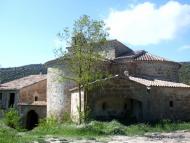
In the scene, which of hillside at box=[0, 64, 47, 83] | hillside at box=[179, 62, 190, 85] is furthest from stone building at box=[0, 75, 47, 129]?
hillside at box=[179, 62, 190, 85]

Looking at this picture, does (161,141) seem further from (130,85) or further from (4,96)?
(4,96)

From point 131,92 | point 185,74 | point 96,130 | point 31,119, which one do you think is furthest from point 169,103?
point 185,74

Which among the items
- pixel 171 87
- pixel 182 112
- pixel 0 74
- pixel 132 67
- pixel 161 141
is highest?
pixel 0 74

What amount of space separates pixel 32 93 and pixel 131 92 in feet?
54.2

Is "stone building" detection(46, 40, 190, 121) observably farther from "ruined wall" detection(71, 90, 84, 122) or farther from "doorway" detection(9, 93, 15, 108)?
"doorway" detection(9, 93, 15, 108)

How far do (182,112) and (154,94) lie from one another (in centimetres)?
324

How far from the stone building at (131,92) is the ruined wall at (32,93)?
29.4ft

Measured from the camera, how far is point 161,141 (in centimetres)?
1630

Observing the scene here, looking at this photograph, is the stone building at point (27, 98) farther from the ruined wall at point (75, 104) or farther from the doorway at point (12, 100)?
the ruined wall at point (75, 104)

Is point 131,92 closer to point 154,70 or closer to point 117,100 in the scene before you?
point 117,100

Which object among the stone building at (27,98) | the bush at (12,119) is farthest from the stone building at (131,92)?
the stone building at (27,98)

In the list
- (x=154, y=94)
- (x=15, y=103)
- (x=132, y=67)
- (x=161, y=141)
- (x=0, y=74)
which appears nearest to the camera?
(x=161, y=141)

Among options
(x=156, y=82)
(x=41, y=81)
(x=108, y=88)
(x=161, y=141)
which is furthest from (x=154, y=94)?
(x=41, y=81)

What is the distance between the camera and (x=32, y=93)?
39.5 meters
